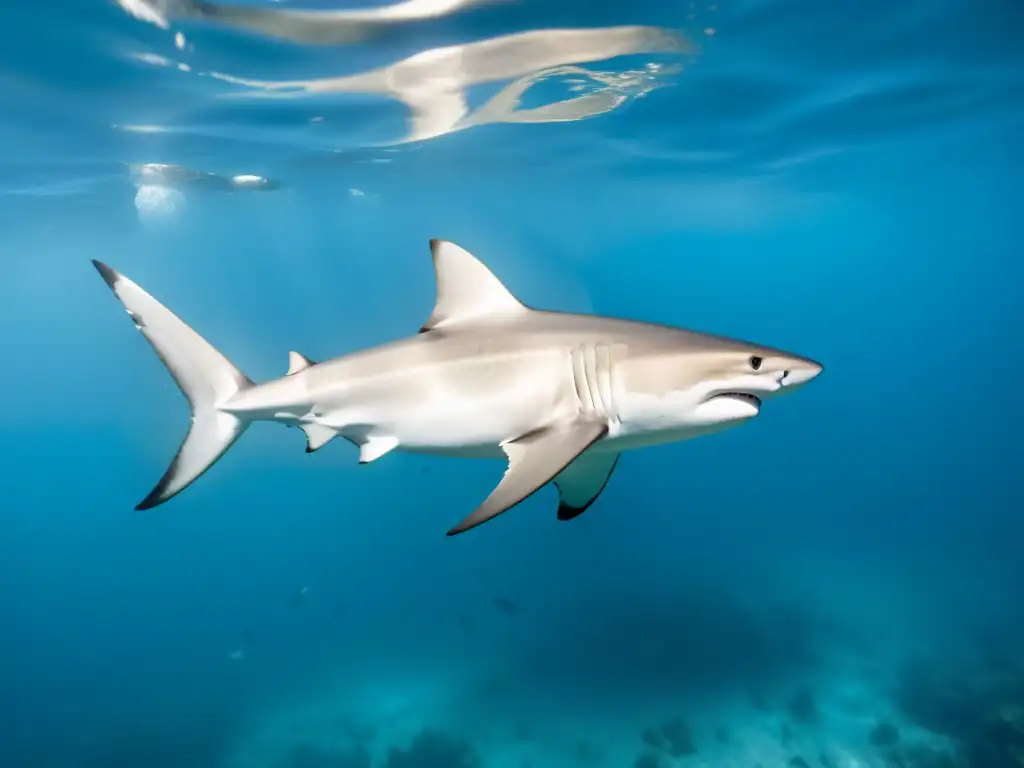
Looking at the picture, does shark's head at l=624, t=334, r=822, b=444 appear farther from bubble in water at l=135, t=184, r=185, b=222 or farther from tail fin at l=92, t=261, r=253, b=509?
bubble in water at l=135, t=184, r=185, b=222

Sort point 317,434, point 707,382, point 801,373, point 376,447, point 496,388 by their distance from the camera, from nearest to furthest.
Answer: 1. point 801,373
2. point 707,382
3. point 496,388
4. point 376,447
5. point 317,434

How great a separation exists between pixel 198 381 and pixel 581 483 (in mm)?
2635

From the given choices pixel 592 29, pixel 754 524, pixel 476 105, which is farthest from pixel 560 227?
pixel 592 29

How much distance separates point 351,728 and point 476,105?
43.3ft

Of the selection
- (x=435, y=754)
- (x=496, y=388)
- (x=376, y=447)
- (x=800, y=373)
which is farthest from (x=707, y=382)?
(x=435, y=754)

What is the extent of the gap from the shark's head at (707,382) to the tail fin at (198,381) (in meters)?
2.64

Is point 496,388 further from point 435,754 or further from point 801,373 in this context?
point 435,754

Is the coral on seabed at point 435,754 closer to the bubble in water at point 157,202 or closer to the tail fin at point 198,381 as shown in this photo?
the tail fin at point 198,381

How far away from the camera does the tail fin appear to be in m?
4.46

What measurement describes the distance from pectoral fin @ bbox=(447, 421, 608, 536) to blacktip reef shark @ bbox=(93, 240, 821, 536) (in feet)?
A: 0.03

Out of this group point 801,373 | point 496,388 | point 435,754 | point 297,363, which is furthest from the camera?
point 435,754

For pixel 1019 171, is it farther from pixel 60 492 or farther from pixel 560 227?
pixel 60 492

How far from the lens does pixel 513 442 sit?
366cm

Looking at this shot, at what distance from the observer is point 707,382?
3443mm
